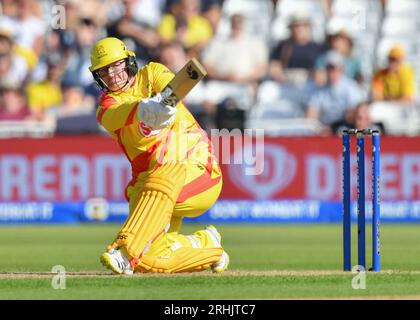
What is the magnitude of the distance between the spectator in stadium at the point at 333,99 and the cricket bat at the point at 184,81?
10.5 meters

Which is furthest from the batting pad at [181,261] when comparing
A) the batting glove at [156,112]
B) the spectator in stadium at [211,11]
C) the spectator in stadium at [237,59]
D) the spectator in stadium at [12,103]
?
the spectator in stadium at [211,11]

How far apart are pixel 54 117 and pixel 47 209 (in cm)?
222

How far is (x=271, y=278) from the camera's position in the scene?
27.7 ft

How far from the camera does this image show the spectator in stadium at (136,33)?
18.8 m

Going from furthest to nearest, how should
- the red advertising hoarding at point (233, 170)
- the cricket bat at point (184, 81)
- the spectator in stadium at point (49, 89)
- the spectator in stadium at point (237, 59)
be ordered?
the spectator in stadium at point (237, 59) < the spectator in stadium at point (49, 89) < the red advertising hoarding at point (233, 170) < the cricket bat at point (184, 81)

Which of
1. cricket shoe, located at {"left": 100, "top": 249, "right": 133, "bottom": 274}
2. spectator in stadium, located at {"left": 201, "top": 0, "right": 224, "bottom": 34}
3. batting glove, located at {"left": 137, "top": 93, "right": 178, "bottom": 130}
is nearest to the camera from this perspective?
batting glove, located at {"left": 137, "top": 93, "right": 178, "bottom": 130}

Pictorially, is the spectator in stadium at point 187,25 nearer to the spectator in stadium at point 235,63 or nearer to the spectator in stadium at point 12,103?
the spectator in stadium at point 235,63

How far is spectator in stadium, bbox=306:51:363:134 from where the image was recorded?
1814 centimetres

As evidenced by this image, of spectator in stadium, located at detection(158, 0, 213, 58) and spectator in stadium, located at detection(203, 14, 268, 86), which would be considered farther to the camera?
spectator in stadium, located at detection(158, 0, 213, 58)

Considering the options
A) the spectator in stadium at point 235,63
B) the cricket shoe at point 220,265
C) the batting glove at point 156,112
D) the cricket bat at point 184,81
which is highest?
the spectator in stadium at point 235,63

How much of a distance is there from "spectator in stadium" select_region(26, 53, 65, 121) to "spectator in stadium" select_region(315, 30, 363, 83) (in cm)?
431

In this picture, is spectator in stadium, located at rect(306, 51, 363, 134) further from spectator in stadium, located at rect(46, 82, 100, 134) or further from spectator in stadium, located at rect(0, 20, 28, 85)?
spectator in stadium, located at rect(0, 20, 28, 85)

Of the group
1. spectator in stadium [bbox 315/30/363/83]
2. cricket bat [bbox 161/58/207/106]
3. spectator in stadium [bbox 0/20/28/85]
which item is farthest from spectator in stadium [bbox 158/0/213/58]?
cricket bat [bbox 161/58/207/106]

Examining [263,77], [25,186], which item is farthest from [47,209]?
[263,77]
